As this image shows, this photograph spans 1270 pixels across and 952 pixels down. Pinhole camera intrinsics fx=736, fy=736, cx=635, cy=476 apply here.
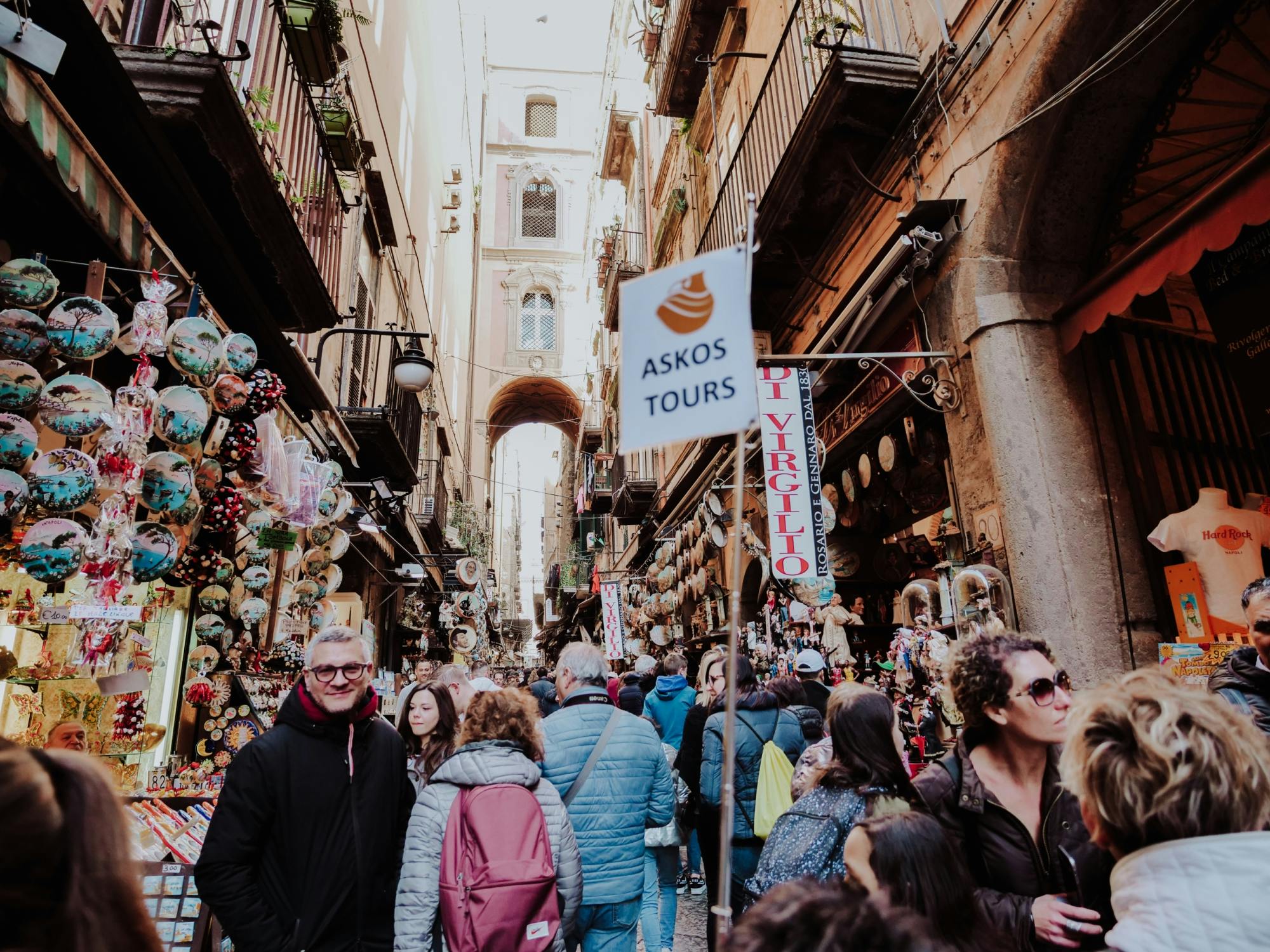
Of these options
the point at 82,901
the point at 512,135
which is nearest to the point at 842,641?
the point at 82,901

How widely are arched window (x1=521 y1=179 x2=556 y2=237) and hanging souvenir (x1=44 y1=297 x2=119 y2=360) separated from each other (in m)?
41.2

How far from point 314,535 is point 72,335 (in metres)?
4.21

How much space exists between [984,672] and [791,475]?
4320 mm

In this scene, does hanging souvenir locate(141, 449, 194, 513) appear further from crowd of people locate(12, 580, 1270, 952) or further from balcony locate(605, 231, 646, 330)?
Answer: balcony locate(605, 231, 646, 330)

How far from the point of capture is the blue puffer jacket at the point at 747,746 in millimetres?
4348

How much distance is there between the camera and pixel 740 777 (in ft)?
14.4

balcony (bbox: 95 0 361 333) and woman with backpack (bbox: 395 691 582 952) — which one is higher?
balcony (bbox: 95 0 361 333)

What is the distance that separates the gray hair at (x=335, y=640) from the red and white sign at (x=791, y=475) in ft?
13.0

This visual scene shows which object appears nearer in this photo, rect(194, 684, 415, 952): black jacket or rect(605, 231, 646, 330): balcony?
rect(194, 684, 415, 952): black jacket

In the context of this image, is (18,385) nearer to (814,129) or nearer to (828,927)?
(828,927)

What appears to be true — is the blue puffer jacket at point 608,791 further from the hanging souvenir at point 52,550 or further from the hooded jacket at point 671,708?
the hooded jacket at point 671,708

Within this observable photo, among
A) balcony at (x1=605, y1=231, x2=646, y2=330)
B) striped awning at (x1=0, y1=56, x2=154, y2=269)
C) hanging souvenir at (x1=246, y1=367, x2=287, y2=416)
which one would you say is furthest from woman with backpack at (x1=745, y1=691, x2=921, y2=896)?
balcony at (x1=605, y1=231, x2=646, y2=330)

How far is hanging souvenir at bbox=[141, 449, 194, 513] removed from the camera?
439 cm

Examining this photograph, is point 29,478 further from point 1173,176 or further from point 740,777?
point 1173,176
